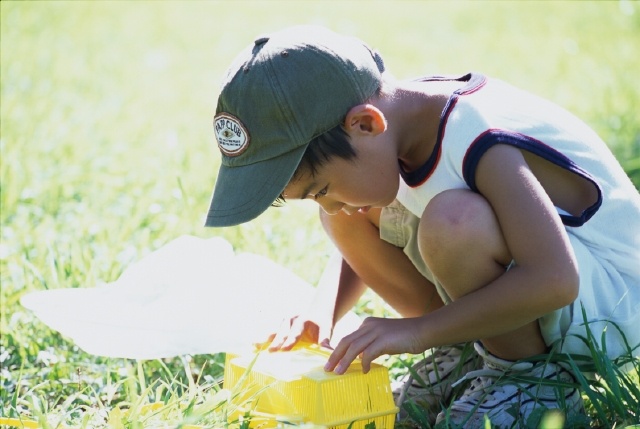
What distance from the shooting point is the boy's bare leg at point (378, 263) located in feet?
6.48

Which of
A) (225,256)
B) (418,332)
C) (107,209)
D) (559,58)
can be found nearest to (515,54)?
A: (559,58)

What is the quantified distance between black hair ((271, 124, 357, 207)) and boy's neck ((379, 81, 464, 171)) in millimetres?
119

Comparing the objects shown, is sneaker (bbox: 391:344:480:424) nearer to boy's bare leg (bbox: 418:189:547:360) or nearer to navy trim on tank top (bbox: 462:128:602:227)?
boy's bare leg (bbox: 418:189:547:360)

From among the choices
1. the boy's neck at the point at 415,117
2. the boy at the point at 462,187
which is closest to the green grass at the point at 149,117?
the boy at the point at 462,187

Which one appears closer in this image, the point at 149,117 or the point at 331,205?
the point at 331,205

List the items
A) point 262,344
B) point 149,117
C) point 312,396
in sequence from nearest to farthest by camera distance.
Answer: point 312,396
point 262,344
point 149,117

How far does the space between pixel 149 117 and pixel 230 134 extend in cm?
258

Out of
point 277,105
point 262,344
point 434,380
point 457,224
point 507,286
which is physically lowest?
point 434,380

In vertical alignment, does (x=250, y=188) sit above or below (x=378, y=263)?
above

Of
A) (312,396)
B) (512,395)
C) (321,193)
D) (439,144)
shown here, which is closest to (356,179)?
(321,193)

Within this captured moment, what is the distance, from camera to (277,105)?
1.50 metres

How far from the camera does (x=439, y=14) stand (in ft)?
21.6

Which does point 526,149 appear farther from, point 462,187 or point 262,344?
point 262,344

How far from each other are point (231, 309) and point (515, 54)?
147 inches
